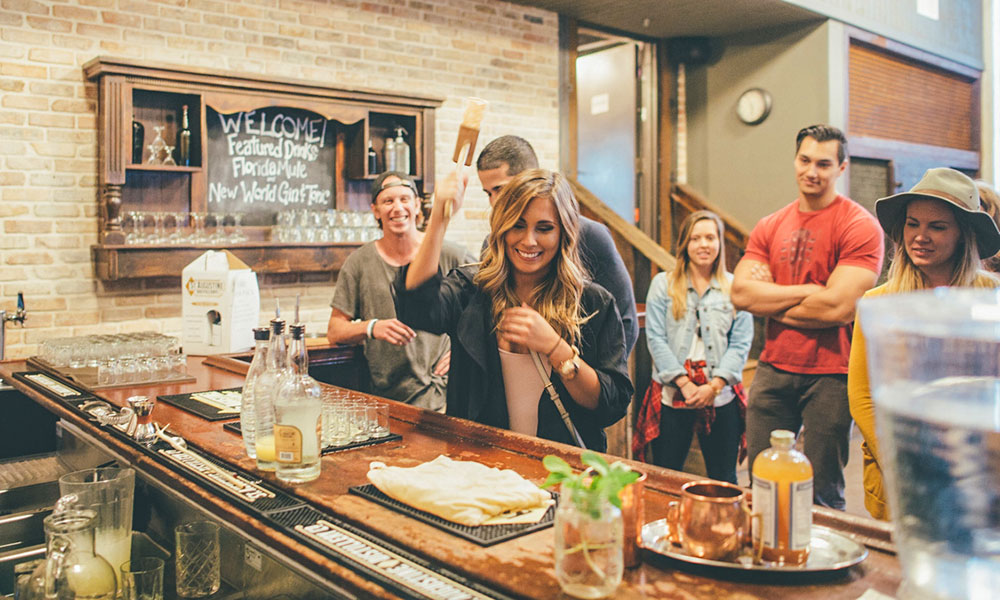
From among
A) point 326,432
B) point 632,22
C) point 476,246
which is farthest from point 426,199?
point 326,432

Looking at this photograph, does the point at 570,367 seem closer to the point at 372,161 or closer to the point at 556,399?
→ the point at 556,399

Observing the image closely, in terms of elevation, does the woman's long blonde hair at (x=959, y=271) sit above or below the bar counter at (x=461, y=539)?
above

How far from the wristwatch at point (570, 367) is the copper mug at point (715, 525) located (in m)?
0.84

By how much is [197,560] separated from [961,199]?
2116 millimetres

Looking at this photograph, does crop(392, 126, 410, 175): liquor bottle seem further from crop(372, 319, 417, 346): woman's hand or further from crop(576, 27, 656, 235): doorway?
crop(372, 319, 417, 346): woman's hand

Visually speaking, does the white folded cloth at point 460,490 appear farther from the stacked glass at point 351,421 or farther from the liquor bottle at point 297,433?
the stacked glass at point 351,421

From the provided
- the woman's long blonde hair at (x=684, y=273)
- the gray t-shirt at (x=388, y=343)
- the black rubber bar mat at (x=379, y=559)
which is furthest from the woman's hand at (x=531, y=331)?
the woman's long blonde hair at (x=684, y=273)

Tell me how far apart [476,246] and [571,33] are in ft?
6.32

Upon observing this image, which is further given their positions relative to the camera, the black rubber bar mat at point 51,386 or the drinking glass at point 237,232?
the drinking glass at point 237,232

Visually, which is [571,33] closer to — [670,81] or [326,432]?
[670,81]

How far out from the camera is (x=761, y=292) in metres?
3.21

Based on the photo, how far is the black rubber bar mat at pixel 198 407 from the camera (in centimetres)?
220

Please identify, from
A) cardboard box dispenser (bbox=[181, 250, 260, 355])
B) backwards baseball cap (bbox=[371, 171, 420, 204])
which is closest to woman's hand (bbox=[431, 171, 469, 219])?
backwards baseball cap (bbox=[371, 171, 420, 204])

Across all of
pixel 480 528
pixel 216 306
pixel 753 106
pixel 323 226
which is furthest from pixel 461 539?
pixel 753 106
